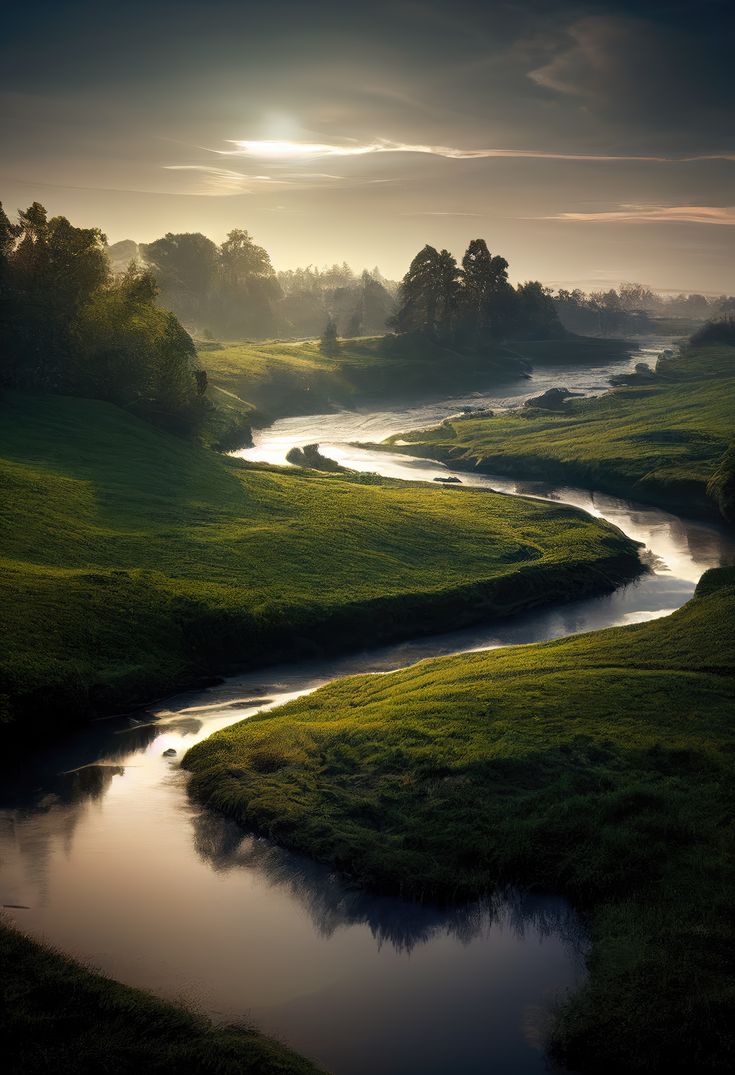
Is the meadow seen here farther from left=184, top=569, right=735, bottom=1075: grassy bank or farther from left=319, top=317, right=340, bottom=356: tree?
left=184, top=569, right=735, bottom=1075: grassy bank

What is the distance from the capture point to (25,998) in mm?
19234

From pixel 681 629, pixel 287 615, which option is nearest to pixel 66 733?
pixel 287 615

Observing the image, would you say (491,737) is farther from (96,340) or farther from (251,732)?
(96,340)

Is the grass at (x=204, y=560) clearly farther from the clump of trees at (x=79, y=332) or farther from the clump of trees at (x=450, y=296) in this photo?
the clump of trees at (x=450, y=296)

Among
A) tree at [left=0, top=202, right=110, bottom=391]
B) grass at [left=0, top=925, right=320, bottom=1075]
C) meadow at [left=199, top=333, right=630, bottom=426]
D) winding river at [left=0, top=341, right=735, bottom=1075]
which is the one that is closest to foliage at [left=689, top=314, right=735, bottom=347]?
meadow at [left=199, top=333, right=630, bottom=426]

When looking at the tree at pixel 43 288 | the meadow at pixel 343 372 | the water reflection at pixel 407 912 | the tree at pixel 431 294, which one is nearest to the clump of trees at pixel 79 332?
the tree at pixel 43 288

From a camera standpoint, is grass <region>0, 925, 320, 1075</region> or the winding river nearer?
grass <region>0, 925, 320, 1075</region>

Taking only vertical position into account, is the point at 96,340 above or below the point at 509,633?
above

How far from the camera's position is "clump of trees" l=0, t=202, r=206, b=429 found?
80.1 meters

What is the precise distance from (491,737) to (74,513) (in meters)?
33.7

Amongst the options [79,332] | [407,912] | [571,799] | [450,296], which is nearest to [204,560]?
[571,799]

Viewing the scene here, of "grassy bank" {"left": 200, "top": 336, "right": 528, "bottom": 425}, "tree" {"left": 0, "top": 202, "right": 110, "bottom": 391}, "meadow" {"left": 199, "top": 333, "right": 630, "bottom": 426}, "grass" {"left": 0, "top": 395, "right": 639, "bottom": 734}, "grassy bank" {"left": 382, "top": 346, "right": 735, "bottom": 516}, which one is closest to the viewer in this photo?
"grass" {"left": 0, "top": 395, "right": 639, "bottom": 734}

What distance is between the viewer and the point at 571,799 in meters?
26.1

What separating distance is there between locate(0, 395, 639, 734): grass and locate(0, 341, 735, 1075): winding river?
17.2 ft
